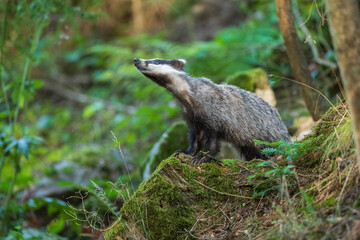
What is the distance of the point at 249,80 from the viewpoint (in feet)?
24.2

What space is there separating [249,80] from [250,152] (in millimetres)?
2177

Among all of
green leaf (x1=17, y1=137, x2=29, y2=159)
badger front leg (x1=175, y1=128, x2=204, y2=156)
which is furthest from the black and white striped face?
green leaf (x1=17, y1=137, x2=29, y2=159)

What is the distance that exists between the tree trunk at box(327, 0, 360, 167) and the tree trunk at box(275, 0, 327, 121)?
2.90 metres

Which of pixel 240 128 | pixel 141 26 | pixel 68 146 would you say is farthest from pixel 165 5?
pixel 240 128

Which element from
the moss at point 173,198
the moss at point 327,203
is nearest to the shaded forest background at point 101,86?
the moss at point 173,198

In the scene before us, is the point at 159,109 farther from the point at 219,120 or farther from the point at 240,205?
the point at 240,205

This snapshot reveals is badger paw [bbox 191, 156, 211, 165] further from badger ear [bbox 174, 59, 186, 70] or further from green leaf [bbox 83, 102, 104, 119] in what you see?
green leaf [bbox 83, 102, 104, 119]

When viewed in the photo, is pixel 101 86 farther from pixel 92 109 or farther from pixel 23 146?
pixel 23 146

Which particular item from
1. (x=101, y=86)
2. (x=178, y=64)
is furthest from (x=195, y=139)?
(x=101, y=86)

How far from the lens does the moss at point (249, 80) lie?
24.0 feet

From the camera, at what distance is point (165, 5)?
49.9 feet

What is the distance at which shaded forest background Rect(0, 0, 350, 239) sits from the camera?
20.3ft

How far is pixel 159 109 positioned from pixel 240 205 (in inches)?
200

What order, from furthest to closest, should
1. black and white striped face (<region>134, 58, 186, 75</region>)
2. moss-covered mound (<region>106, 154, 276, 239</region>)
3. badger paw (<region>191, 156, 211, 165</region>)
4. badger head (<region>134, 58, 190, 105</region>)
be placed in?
badger head (<region>134, 58, 190, 105</region>), black and white striped face (<region>134, 58, 186, 75</region>), badger paw (<region>191, 156, 211, 165</region>), moss-covered mound (<region>106, 154, 276, 239</region>)
